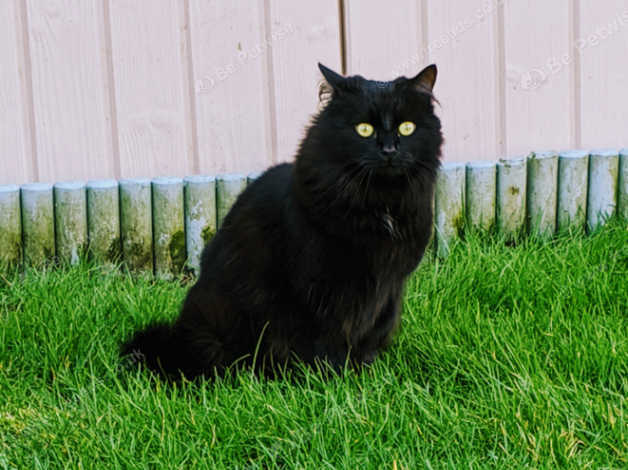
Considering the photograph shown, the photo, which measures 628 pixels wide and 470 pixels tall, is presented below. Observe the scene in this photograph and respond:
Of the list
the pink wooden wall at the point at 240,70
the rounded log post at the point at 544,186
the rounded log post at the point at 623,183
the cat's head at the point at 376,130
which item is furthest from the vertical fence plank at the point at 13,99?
the rounded log post at the point at 623,183

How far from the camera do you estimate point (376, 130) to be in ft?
8.18

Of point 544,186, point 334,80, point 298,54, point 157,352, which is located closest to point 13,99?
point 298,54

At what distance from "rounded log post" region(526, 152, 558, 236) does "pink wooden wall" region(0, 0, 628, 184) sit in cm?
11

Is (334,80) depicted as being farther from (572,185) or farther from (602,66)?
(602,66)

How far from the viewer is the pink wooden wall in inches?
141

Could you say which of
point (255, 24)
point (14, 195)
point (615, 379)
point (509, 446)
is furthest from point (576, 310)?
point (14, 195)

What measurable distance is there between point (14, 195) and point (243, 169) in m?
0.89

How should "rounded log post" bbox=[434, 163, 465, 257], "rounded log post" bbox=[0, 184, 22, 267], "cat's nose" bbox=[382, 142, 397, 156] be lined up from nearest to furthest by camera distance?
"cat's nose" bbox=[382, 142, 397, 156]
"rounded log post" bbox=[0, 184, 22, 267]
"rounded log post" bbox=[434, 163, 465, 257]

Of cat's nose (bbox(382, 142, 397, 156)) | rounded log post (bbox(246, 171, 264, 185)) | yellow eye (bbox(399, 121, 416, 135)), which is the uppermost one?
yellow eye (bbox(399, 121, 416, 135))

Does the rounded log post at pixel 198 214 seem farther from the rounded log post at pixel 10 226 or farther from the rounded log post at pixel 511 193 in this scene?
the rounded log post at pixel 511 193

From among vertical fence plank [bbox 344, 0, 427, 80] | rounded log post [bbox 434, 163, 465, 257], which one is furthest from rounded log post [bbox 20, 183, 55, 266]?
rounded log post [bbox 434, 163, 465, 257]

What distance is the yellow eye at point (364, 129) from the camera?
8.16 feet

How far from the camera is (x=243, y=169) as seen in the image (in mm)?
3725

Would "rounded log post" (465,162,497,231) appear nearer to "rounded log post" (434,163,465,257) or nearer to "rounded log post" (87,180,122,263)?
"rounded log post" (434,163,465,257)
